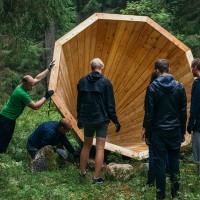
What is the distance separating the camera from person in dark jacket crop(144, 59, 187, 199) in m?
5.54

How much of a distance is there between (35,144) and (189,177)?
3.02 metres

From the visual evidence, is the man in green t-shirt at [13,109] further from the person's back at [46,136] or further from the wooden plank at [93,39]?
the wooden plank at [93,39]

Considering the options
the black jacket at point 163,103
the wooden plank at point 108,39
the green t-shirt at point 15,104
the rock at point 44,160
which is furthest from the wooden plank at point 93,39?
the black jacket at point 163,103

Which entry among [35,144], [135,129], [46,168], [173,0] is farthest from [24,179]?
[173,0]

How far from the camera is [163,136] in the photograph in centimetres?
557

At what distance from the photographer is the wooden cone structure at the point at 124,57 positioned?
9.16 m

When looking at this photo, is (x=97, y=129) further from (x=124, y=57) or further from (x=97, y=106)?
(x=124, y=57)

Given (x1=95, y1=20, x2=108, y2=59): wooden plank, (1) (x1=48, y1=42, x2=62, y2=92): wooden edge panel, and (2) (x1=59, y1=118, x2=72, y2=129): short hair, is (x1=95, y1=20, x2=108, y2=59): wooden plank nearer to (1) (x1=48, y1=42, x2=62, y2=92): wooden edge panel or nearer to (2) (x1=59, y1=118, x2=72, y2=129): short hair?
(1) (x1=48, y1=42, x2=62, y2=92): wooden edge panel

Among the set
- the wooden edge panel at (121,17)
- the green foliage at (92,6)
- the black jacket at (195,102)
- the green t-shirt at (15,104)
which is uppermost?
the green foliage at (92,6)

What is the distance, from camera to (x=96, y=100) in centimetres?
670

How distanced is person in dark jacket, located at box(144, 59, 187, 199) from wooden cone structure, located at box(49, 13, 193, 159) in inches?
98.6

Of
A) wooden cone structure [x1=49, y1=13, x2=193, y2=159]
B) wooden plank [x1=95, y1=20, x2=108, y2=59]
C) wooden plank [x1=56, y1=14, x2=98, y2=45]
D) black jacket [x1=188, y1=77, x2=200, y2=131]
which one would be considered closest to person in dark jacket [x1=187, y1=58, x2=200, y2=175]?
black jacket [x1=188, y1=77, x2=200, y2=131]

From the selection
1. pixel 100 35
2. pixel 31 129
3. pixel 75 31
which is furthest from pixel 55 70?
pixel 31 129

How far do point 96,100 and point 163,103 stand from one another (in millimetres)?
1443
